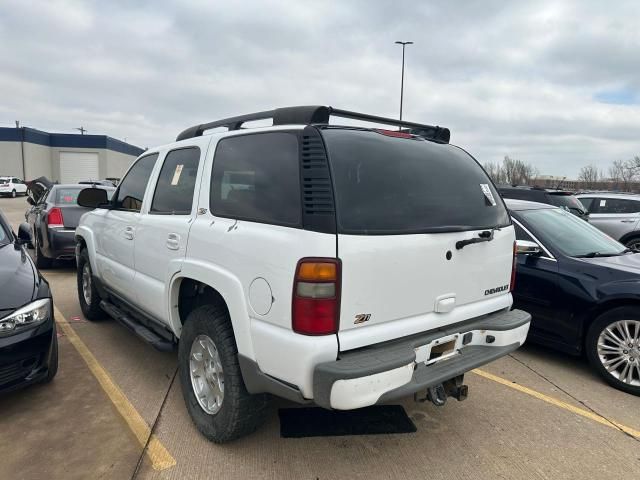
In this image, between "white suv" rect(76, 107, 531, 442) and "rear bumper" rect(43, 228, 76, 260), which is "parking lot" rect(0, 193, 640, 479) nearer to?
"white suv" rect(76, 107, 531, 442)

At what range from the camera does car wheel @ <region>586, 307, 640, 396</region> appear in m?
3.84

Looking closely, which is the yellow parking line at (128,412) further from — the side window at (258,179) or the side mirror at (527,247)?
the side mirror at (527,247)

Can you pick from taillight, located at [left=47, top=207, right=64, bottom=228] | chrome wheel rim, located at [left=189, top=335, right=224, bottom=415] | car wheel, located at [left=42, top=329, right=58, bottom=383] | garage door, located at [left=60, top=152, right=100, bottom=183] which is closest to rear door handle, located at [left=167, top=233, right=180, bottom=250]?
chrome wheel rim, located at [left=189, top=335, right=224, bottom=415]

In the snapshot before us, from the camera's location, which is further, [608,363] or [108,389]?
[608,363]

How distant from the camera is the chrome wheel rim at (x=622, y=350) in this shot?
3832 mm

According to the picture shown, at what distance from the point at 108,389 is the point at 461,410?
2.76 metres

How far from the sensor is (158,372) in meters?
4.00

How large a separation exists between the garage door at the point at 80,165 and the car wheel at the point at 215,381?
56.3 metres

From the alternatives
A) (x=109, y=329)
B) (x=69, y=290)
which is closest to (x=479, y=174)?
(x=109, y=329)

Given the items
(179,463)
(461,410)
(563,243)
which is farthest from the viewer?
(563,243)

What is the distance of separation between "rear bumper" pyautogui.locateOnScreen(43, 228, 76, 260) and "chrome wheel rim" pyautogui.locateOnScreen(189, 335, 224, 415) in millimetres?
5492

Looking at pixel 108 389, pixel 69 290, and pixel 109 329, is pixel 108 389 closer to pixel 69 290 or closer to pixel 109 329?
pixel 109 329

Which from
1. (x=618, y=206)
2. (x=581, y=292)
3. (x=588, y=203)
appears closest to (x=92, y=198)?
(x=581, y=292)

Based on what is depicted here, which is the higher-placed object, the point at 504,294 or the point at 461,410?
the point at 504,294
